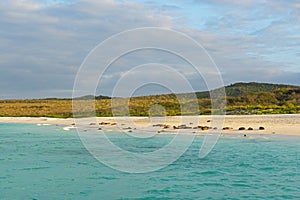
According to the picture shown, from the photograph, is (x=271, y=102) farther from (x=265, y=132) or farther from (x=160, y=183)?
(x=160, y=183)

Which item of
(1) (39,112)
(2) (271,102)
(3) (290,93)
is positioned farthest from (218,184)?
(1) (39,112)

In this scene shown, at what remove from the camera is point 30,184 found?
56.6 ft

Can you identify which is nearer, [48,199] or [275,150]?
[48,199]

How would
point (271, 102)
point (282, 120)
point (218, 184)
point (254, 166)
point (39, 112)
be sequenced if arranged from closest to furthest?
1. point (218, 184)
2. point (254, 166)
3. point (282, 120)
4. point (271, 102)
5. point (39, 112)

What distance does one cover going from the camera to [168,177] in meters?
18.5

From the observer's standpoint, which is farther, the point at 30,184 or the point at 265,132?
the point at 265,132

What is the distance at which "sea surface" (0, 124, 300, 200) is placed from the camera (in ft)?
50.0

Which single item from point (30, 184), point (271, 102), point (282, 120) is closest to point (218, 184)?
point (30, 184)

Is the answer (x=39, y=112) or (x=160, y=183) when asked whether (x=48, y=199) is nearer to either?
(x=160, y=183)

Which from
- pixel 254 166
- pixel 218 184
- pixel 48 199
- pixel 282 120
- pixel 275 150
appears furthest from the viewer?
pixel 282 120

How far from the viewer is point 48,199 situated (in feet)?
48.0

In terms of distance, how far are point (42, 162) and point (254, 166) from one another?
11.1 meters

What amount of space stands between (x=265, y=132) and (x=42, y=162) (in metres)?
21.4

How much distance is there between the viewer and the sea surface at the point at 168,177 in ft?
50.0
